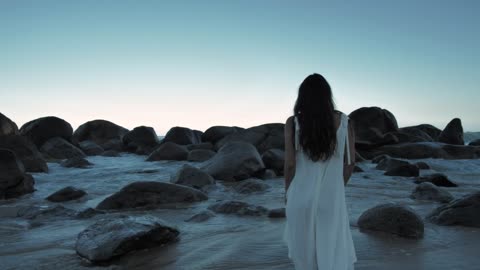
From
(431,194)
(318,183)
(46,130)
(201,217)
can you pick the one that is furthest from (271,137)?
(318,183)

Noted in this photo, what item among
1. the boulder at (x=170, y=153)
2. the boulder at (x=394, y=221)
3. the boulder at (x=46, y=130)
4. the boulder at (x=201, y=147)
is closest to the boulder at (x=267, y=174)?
the boulder at (x=170, y=153)

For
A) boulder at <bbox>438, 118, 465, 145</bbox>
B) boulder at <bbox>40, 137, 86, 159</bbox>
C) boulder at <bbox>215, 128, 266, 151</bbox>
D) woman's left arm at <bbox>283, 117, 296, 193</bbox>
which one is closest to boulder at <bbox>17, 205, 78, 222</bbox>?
woman's left arm at <bbox>283, 117, 296, 193</bbox>

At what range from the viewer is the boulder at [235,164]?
432 inches

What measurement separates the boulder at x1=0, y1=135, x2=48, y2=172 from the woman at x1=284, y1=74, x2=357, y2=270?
1162cm

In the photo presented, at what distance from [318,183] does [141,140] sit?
70.8ft

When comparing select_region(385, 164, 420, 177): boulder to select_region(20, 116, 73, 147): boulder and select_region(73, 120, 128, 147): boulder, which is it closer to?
select_region(20, 116, 73, 147): boulder

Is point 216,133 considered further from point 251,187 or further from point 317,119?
Result: point 317,119

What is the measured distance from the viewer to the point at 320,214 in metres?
3.00

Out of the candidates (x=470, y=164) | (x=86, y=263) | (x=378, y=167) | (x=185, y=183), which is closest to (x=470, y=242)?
(x=86, y=263)

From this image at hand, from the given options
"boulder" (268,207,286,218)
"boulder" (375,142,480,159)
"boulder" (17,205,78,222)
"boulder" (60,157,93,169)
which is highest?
"boulder" (60,157,93,169)

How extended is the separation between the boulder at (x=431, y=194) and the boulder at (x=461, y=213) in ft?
5.65

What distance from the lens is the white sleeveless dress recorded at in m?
3.00

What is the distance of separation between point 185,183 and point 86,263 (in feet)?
18.1

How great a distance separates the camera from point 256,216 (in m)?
6.31
